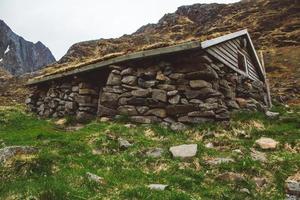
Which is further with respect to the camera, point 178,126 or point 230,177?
point 178,126

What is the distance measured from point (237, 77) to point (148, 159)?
884cm

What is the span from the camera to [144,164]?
33.6 ft

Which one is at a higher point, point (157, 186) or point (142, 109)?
point (142, 109)

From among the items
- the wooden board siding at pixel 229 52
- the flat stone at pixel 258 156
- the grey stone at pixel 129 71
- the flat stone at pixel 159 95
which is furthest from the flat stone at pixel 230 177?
the grey stone at pixel 129 71

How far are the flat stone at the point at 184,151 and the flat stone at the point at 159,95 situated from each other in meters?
3.71

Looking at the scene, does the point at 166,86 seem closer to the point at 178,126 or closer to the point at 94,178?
the point at 178,126

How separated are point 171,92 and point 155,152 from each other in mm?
4020

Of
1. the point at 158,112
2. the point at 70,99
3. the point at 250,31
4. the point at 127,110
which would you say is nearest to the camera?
the point at 158,112

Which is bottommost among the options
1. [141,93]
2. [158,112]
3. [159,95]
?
[158,112]

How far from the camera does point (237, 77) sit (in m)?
17.9

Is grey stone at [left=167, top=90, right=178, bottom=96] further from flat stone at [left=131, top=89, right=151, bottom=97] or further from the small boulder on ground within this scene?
the small boulder on ground

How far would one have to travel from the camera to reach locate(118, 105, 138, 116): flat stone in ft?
49.9

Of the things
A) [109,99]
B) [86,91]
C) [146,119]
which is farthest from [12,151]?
[86,91]

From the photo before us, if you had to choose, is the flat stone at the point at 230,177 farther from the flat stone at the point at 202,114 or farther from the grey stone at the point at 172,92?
the grey stone at the point at 172,92
